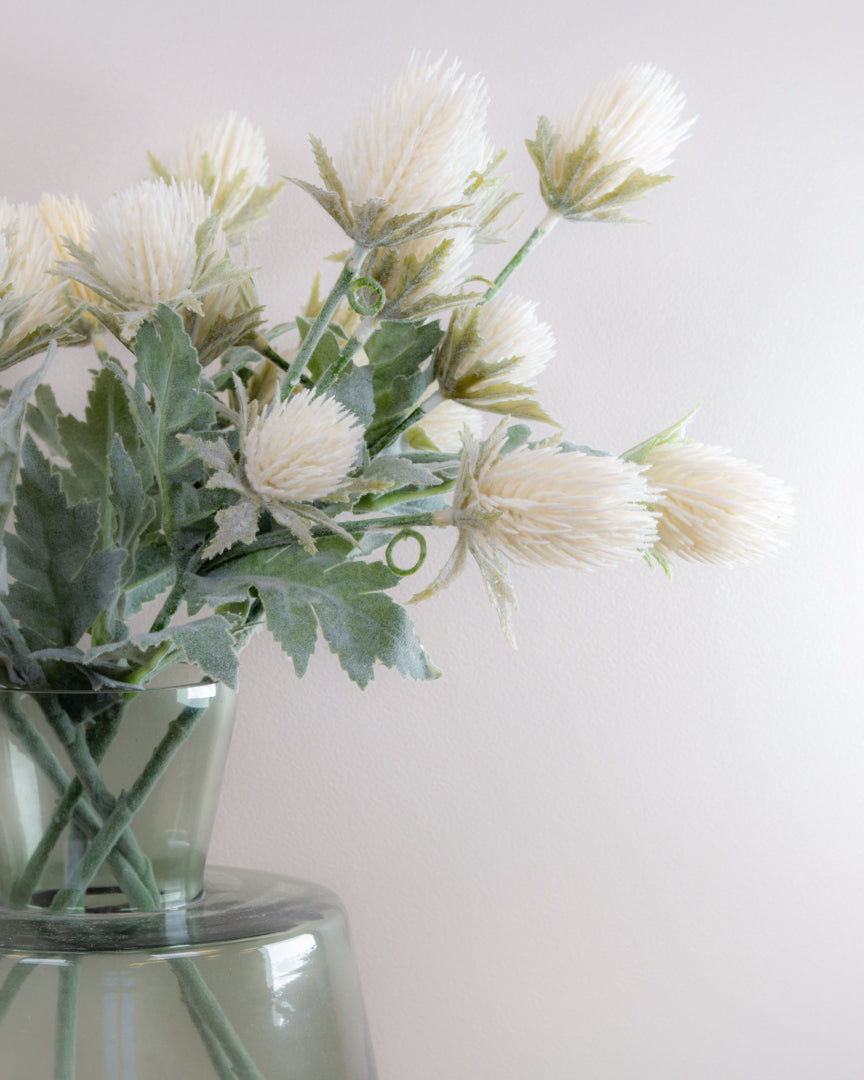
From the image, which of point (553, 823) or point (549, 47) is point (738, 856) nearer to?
point (553, 823)

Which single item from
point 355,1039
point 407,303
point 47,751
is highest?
point 407,303

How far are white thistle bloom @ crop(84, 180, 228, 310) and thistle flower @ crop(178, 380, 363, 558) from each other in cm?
7

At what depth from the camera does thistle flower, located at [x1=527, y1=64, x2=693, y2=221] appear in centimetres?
51

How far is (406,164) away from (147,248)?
0.38ft

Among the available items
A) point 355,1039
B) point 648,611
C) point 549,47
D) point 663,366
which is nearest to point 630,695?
point 648,611

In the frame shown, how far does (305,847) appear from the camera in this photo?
31.3 inches

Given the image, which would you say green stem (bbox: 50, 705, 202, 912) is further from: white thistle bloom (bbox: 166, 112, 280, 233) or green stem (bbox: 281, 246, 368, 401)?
white thistle bloom (bbox: 166, 112, 280, 233)

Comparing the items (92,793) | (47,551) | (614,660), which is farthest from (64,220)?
(614,660)

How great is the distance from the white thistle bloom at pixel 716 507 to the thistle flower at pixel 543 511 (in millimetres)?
46

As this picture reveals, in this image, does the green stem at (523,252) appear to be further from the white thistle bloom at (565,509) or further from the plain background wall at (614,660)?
the plain background wall at (614,660)

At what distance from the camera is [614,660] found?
0.82 m

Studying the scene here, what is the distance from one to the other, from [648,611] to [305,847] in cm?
32

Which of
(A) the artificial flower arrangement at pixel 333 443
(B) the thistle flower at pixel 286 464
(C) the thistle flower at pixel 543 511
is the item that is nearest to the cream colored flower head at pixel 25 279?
(A) the artificial flower arrangement at pixel 333 443

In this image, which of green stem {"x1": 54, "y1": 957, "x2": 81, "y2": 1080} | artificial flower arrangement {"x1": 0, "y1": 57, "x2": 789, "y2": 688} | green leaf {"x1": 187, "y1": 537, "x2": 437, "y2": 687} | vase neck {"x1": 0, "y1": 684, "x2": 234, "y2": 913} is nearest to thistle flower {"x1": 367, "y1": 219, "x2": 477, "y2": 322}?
artificial flower arrangement {"x1": 0, "y1": 57, "x2": 789, "y2": 688}
